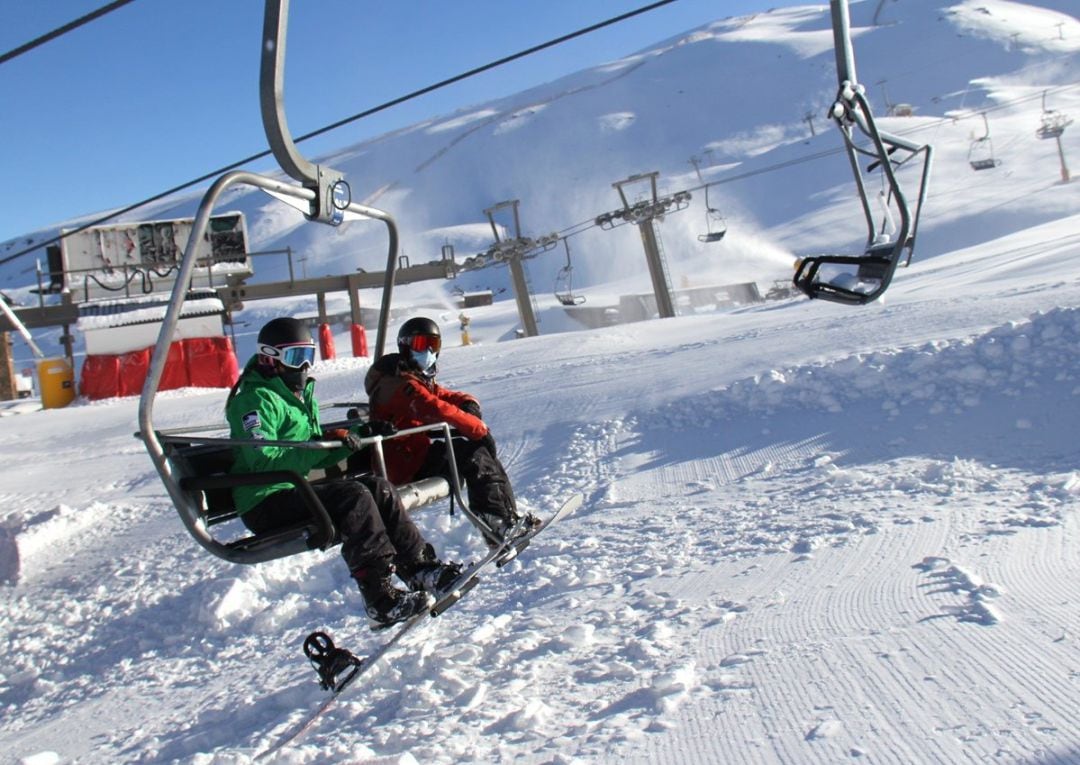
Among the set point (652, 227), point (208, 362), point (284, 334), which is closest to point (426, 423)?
point (284, 334)

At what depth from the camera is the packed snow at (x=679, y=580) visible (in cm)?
317

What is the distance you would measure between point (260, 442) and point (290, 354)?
61 cm

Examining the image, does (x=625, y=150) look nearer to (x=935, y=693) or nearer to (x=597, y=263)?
(x=597, y=263)

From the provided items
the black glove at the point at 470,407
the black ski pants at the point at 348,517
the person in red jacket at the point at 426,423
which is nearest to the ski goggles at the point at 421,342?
the person in red jacket at the point at 426,423

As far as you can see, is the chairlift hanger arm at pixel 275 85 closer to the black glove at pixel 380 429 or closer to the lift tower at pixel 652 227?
the black glove at pixel 380 429

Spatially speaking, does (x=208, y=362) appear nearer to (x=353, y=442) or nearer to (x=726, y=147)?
(x=353, y=442)

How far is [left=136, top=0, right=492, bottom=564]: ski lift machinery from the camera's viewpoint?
10.9 ft

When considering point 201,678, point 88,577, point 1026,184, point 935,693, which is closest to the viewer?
point 935,693

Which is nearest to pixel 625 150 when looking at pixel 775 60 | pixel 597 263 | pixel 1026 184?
pixel 775 60

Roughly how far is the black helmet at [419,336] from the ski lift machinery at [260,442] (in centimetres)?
71

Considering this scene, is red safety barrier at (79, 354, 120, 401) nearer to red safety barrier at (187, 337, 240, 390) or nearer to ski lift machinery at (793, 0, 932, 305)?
red safety barrier at (187, 337, 240, 390)

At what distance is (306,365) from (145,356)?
1504cm

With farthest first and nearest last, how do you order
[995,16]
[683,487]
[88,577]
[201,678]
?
[995,16]
[88,577]
[683,487]
[201,678]

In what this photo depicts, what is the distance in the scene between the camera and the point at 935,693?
2982mm
